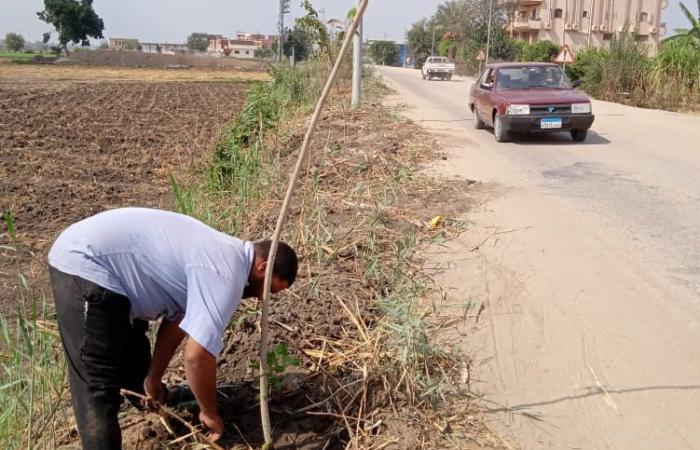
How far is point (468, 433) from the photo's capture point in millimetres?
3412

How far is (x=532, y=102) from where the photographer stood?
1223 centimetres

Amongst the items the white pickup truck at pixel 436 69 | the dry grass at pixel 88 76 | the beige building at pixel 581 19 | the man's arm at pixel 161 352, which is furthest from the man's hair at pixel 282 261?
the beige building at pixel 581 19

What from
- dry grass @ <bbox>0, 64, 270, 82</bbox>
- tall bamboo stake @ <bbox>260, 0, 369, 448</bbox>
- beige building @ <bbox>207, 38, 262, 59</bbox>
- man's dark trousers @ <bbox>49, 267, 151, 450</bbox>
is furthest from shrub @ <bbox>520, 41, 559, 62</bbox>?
beige building @ <bbox>207, 38, 262, 59</bbox>

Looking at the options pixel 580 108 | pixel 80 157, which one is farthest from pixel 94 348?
pixel 80 157

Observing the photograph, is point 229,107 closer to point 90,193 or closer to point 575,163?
point 90,193

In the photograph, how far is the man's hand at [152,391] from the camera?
3.42 meters

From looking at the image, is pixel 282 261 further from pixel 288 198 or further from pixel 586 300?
pixel 586 300

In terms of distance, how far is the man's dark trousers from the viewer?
9.71 ft

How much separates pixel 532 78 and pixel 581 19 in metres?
54.3

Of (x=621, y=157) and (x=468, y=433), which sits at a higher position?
(x=621, y=157)

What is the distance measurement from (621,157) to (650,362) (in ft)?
25.3

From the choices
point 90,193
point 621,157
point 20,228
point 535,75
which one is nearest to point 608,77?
point 535,75

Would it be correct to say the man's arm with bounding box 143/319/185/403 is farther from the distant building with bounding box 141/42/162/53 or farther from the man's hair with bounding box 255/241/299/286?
the distant building with bounding box 141/42/162/53

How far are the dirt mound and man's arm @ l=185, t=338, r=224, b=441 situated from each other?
6880 cm
